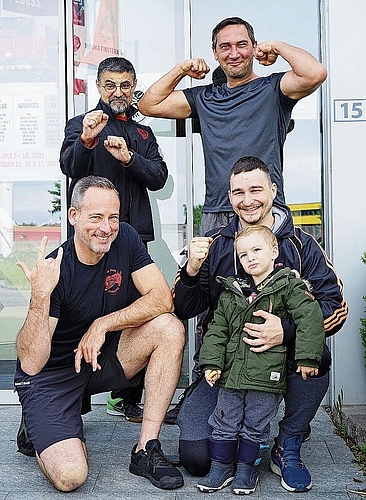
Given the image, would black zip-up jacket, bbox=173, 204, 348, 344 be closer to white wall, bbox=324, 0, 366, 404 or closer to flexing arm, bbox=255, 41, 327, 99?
flexing arm, bbox=255, 41, 327, 99

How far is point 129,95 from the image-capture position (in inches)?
186

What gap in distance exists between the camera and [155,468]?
3.82 m

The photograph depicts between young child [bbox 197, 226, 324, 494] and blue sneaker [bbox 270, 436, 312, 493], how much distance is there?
0.15m

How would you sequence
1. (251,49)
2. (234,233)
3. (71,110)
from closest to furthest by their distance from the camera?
1. (234,233)
2. (251,49)
3. (71,110)

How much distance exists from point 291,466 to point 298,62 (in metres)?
1.95

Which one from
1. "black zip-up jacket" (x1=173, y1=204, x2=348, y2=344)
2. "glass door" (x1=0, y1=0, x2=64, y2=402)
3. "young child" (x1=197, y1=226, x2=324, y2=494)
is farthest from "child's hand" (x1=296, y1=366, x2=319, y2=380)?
"glass door" (x1=0, y1=0, x2=64, y2=402)

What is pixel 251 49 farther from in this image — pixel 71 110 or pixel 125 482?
pixel 125 482

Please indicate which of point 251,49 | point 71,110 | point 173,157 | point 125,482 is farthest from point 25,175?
point 125,482

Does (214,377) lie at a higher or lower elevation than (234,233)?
lower

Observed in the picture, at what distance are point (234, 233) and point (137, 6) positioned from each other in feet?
7.38

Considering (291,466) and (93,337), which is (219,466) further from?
(93,337)

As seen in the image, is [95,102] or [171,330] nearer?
[171,330]

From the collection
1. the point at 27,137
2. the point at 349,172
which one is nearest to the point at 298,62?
the point at 349,172

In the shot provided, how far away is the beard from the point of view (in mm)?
4691
